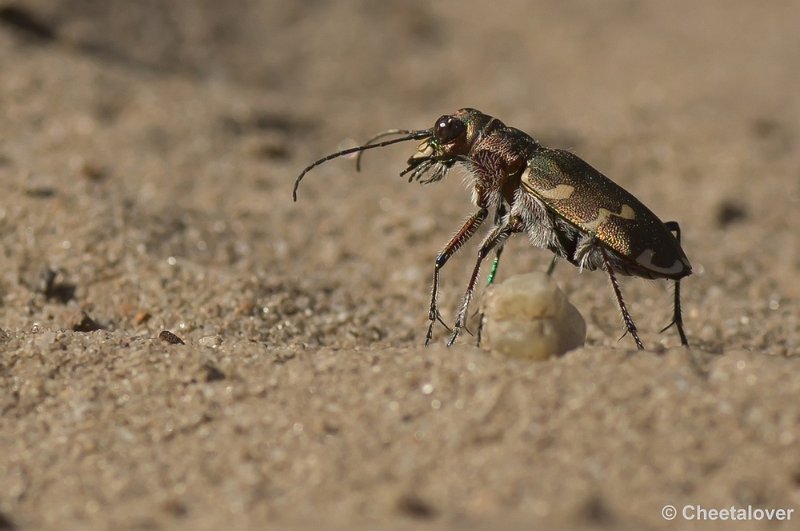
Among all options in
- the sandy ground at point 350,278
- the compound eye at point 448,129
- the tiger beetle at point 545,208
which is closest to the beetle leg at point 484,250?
the tiger beetle at point 545,208

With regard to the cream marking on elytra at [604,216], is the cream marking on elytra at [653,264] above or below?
below

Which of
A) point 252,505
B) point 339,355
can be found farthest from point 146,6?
point 252,505

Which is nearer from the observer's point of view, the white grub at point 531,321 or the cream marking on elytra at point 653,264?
the white grub at point 531,321

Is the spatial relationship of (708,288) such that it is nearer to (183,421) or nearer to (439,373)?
(439,373)

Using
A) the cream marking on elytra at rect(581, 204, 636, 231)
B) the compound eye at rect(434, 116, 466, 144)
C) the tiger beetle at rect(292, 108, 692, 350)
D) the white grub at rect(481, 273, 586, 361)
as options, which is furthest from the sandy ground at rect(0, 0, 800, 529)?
the compound eye at rect(434, 116, 466, 144)

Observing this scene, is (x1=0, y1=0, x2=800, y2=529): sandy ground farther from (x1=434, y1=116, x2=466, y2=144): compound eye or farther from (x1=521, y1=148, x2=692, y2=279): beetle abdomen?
(x1=434, y1=116, x2=466, y2=144): compound eye

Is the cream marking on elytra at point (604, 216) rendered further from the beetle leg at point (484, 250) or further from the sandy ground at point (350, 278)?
the sandy ground at point (350, 278)
